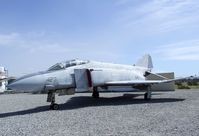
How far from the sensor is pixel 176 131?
27.8 feet

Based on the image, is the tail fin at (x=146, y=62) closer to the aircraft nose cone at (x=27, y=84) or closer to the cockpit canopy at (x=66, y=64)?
the cockpit canopy at (x=66, y=64)

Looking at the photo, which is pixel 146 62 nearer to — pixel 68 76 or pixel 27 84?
pixel 68 76

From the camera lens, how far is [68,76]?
16047mm

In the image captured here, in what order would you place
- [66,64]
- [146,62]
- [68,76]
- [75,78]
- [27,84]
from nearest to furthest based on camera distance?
1. [27,84]
2. [68,76]
3. [75,78]
4. [66,64]
5. [146,62]

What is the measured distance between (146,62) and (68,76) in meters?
13.3

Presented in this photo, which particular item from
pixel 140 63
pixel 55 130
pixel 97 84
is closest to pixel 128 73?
pixel 97 84

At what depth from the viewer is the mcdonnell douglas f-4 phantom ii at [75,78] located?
47.6ft

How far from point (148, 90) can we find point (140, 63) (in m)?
8.48

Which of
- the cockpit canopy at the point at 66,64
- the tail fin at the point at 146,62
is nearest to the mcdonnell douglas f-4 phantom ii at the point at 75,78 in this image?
the cockpit canopy at the point at 66,64

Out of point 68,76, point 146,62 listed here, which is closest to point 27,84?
point 68,76

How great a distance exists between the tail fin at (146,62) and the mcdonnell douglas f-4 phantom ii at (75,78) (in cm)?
650

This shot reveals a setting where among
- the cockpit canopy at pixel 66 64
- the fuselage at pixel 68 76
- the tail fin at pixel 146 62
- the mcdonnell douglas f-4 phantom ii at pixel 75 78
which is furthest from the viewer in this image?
the tail fin at pixel 146 62

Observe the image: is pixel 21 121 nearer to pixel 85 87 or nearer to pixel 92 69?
pixel 85 87

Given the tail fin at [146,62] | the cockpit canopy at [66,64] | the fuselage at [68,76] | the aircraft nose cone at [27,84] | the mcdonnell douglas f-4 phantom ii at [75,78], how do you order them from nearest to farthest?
the aircraft nose cone at [27,84], the fuselage at [68,76], the mcdonnell douglas f-4 phantom ii at [75,78], the cockpit canopy at [66,64], the tail fin at [146,62]
